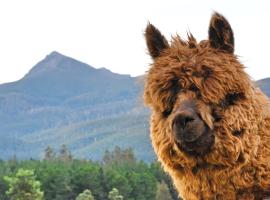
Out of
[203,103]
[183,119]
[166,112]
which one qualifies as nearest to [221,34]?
[203,103]

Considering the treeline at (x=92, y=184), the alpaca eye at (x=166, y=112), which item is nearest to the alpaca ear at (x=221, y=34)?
the alpaca eye at (x=166, y=112)

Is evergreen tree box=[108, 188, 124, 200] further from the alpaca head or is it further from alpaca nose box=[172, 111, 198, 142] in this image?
alpaca nose box=[172, 111, 198, 142]

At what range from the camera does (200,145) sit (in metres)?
6.48

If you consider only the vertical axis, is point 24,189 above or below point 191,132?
below

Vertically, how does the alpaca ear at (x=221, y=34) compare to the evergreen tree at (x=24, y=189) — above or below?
above

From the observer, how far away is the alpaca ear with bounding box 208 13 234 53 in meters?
6.90

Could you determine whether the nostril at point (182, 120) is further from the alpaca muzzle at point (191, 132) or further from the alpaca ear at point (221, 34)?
the alpaca ear at point (221, 34)

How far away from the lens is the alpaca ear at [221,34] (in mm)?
6902

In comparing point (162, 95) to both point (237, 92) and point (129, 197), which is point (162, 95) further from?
point (129, 197)

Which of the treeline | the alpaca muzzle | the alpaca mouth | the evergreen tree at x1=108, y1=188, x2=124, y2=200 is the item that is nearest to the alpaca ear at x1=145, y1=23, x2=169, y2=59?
the alpaca muzzle

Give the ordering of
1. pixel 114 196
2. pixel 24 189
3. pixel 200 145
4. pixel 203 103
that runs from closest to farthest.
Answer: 1. pixel 200 145
2. pixel 203 103
3. pixel 24 189
4. pixel 114 196

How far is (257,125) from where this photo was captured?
22.2 ft

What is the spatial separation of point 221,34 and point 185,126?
968mm

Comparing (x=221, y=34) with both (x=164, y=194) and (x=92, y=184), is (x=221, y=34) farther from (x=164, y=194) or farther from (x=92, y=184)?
(x=92, y=184)
